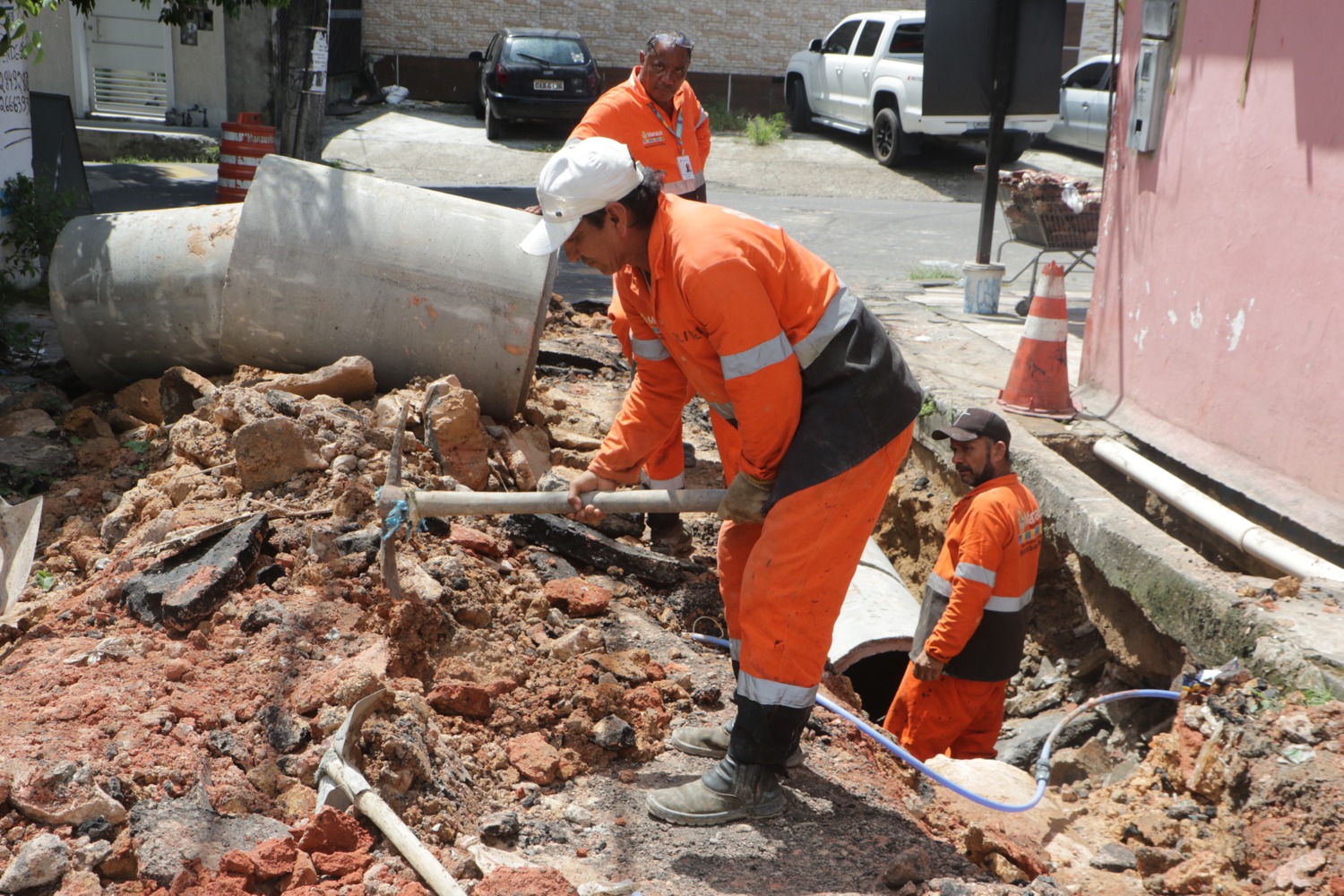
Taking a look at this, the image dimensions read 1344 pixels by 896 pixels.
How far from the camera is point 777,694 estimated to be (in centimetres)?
293

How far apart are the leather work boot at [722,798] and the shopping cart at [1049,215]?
20.6 ft

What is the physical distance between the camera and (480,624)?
11.8 feet

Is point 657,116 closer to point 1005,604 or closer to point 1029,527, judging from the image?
point 1029,527

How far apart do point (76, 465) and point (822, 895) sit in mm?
3698

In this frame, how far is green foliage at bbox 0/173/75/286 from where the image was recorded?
7188mm

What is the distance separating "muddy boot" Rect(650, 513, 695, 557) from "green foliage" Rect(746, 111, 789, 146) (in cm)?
1397

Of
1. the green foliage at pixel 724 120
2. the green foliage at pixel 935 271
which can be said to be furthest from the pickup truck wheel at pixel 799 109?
the green foliage at pixel 935 271

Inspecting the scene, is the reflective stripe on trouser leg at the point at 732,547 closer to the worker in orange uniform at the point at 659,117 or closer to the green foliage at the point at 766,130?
the worker in orange uniform at the point at 659,117

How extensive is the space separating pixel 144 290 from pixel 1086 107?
49.9ft

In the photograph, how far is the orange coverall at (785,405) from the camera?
2.68 meters

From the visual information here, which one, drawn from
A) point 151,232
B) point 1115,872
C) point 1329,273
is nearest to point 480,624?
point 1115,872

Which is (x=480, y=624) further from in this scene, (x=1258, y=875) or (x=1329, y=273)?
(x=1329, y=273)

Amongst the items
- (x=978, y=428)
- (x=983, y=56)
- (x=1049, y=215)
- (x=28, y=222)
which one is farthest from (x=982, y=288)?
(x=28, y=222)

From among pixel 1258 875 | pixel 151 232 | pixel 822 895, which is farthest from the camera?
pixel 151 232
